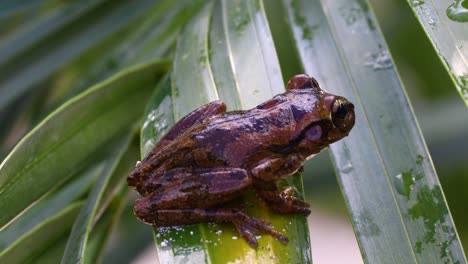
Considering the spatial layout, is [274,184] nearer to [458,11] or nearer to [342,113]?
[342,113]

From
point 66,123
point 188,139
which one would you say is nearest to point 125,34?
point 66,123

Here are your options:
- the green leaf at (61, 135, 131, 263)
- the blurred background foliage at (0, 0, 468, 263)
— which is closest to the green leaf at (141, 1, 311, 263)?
the green leaf at (61, 135, 131, 263)

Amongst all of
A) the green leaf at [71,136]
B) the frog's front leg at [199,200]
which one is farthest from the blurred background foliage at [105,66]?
the frog's front leg at [199,200]

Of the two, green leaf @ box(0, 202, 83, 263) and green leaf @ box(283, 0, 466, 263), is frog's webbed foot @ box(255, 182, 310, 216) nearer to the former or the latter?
green leaf @ box(283, 0, 466, 263)

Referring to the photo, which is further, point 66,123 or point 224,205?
point 66,123

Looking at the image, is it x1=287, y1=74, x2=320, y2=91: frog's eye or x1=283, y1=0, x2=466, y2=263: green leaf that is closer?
x1=283, y1=0, x2=466, y2=263: green leaf

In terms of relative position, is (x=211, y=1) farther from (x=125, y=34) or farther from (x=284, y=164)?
(x=284, y=164)

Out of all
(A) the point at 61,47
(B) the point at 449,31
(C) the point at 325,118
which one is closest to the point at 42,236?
(C) the point at 325,118
